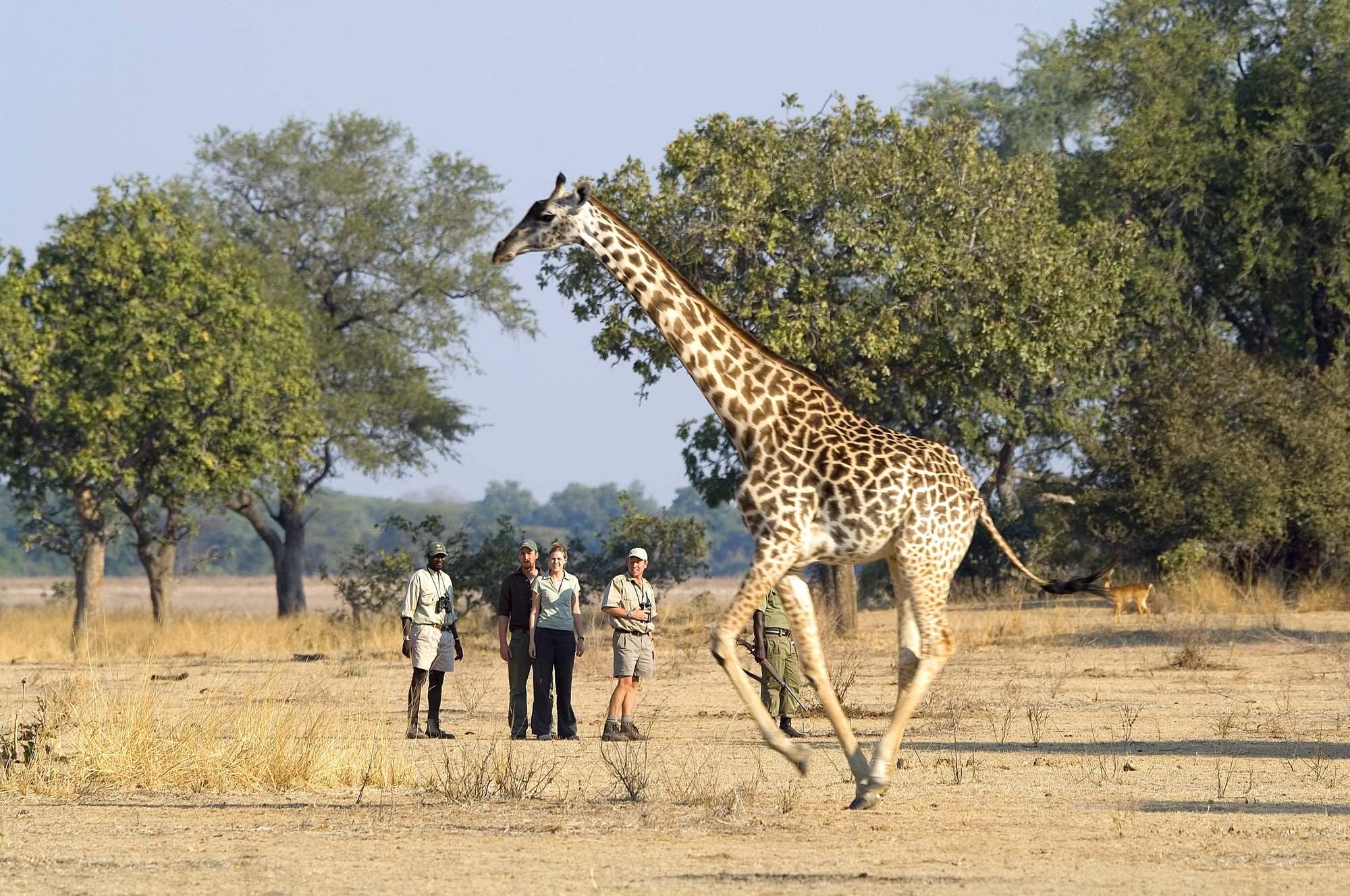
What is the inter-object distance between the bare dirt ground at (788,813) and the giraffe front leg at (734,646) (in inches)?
18.0

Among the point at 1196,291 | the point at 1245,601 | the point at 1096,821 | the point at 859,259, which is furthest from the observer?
the point at 1196,291

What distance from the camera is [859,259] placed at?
2570cm

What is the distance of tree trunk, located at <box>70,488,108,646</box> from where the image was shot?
30.8m

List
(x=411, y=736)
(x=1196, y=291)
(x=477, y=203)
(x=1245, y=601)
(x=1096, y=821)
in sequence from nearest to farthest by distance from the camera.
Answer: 1. (x=1096, y=821)
2. (x=411, y=736)
3. (x=1245, y=601)
4. (x=1196, y=291)
5. (x=477, y=203)

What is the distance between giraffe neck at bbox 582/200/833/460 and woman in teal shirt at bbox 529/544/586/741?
13.3 ft

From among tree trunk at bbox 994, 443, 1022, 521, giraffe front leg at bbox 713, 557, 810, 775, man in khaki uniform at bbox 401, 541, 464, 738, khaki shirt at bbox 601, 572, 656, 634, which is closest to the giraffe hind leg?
giraffe front leg at bbox 713, 557, 810, 775

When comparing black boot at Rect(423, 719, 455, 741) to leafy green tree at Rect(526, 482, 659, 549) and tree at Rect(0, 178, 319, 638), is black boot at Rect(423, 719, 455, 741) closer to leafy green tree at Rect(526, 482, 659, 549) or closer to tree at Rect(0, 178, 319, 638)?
tree at Rect(0, 178, 319, 638)

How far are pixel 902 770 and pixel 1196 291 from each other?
24.8 metres

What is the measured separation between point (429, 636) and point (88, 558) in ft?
57.3

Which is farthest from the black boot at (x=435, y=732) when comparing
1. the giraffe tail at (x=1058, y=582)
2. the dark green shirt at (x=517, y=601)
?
the giraffe tail at (x=1058, y=582)

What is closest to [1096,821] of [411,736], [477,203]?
[411,736]

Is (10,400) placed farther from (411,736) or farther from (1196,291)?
(1196,291)

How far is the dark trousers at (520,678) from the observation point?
1530 cm

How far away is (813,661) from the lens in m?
10.7
